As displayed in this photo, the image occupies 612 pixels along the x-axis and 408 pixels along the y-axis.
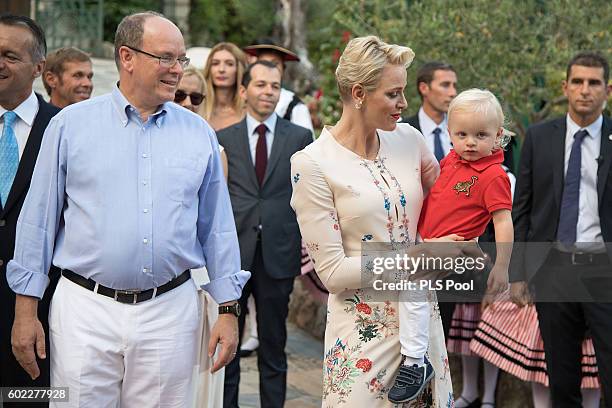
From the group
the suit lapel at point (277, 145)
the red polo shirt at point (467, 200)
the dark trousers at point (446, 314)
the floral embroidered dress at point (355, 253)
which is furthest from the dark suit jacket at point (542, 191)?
the floral embroidered dress at point (355, 253)

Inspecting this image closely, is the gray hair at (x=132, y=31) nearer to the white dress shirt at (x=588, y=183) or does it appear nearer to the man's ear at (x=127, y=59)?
the man's ear at (x=127, y=59)

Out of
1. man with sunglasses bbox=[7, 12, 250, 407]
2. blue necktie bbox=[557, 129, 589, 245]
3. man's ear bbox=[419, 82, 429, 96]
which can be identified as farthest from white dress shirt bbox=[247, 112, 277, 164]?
man with sunglasses bbox=[7, 12, 250, 407]

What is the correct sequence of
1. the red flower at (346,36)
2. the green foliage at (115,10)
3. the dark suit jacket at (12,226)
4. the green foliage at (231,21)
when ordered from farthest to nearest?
the green foliage at (231,21) → the green foliage at (115,10) → the red flower at (346,36) → the dark suit jacket at (12,226)

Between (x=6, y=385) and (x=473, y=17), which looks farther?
(x=473, y=17)

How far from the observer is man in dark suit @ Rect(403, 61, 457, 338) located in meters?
7.18

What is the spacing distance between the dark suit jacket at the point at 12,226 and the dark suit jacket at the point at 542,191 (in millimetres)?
2932

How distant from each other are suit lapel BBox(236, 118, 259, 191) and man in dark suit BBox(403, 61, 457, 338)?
125 cm

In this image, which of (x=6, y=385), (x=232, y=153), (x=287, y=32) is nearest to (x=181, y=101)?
(x=232, y=153)

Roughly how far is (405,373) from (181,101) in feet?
10.6

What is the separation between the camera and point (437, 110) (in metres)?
7.29

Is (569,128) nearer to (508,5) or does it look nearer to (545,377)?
(545,377)

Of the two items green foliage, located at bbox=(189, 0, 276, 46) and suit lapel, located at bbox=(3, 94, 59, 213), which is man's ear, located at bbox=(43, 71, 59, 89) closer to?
suit lapel, located at bbox=(3, 94, 59, 213)

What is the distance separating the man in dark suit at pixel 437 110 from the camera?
718 centimetres

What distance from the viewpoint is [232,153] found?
259 inches
